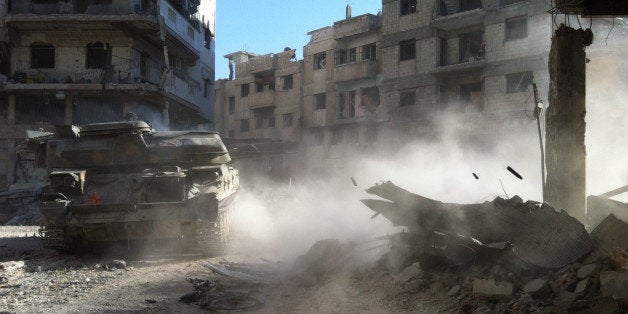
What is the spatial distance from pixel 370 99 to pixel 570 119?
23873 mm

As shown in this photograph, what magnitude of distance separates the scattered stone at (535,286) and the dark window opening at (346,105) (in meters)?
27.8

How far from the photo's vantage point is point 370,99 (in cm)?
3123

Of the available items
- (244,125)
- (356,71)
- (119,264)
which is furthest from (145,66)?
(119,264)

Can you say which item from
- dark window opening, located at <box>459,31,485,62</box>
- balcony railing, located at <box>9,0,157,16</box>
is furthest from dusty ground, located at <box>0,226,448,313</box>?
dark window opening, located at <box>459,31,485,62</box>

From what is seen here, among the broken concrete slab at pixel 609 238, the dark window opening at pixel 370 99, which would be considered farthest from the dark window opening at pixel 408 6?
the broken concrete slab at pixel 609 238

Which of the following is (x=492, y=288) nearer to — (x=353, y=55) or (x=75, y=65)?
(x=75, y=65)

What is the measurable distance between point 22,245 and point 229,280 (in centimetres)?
652

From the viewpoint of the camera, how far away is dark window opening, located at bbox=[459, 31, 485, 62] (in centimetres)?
2616

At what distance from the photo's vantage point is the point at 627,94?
2214cm

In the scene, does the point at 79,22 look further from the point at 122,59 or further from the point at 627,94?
the point at 627,94

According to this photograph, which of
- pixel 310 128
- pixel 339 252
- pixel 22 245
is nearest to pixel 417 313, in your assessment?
pixel 339 252

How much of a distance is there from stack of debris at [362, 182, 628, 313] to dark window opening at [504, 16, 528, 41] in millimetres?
20218

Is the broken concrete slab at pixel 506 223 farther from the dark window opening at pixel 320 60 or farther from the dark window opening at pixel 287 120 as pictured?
the dark window opening at pixel 287 120

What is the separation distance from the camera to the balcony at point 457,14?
1000 inches
